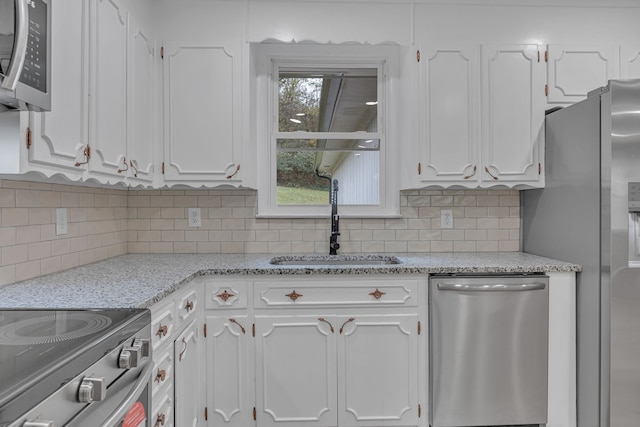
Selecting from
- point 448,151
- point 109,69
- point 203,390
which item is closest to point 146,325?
point 203,390

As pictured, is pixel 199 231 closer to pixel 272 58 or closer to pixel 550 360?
pixel 272 58

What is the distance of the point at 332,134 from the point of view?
275 centimetres

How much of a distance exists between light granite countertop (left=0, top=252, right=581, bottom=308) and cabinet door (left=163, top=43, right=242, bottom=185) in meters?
0.52

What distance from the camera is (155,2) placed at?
2.31m

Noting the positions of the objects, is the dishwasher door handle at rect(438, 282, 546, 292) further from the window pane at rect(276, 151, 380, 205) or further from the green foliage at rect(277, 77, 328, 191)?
the green foliage at rect(277, 77, 328, 191)

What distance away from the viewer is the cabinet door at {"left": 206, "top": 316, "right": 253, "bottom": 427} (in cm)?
206

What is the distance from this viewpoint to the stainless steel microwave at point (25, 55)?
3.40 ft

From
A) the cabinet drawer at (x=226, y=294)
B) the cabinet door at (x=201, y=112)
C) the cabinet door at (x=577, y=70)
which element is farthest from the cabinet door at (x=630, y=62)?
the cabinet drawer at (x=226, y=294)

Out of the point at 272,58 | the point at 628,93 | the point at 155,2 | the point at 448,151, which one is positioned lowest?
the point at 448,151

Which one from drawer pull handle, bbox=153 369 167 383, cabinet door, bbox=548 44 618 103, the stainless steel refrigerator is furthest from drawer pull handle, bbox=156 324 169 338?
cabinet door, bbox=548 44 618 103

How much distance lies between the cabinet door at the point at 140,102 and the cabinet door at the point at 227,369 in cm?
86

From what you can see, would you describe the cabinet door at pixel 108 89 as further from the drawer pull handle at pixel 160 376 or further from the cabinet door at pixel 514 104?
the cabinet door at pixel 514 104

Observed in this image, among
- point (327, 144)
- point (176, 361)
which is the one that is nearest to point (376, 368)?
point (176, 361)

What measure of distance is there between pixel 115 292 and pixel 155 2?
1711 mm
